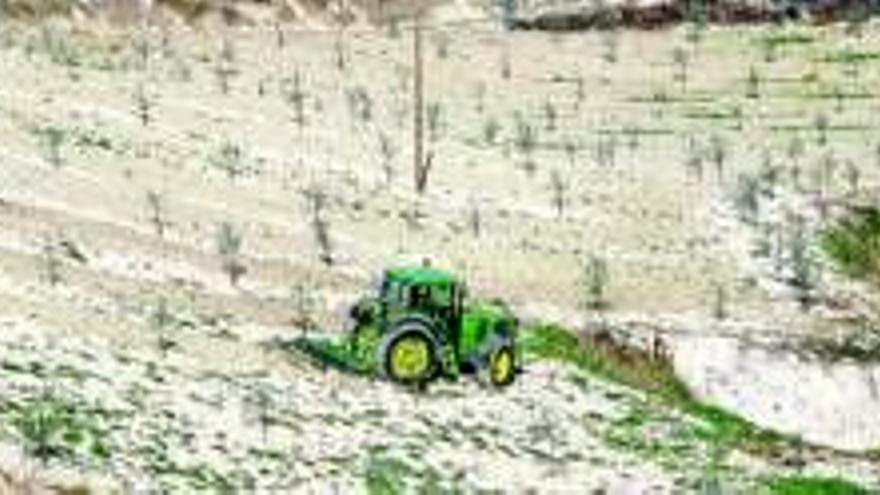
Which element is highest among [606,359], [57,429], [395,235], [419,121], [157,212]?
[419,121]

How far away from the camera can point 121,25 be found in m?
75.6

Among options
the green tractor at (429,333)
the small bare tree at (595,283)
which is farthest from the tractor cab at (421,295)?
the small bare tree at (595,283)

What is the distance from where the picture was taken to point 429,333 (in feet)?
139

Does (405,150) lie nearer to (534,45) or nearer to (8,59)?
(8,59)

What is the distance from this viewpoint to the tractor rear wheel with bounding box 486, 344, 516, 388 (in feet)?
142

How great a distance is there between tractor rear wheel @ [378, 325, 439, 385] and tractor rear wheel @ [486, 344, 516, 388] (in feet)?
4.27

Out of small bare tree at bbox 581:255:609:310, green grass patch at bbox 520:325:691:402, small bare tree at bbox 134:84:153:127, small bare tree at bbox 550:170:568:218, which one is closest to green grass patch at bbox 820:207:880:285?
small bare tree at bbox 550:170:568:218

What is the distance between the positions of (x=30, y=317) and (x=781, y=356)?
A: 703 inches

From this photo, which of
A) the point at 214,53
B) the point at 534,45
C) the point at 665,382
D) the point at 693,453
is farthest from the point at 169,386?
the point at 534,45

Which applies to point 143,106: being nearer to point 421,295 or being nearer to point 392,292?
point 392,292

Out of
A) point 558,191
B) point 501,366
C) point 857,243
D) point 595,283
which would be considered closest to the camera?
point 501,366

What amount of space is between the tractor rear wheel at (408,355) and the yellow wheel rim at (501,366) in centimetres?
135

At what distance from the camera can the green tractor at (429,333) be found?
41875 millimetres

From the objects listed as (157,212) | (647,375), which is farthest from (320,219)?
(647,375)
